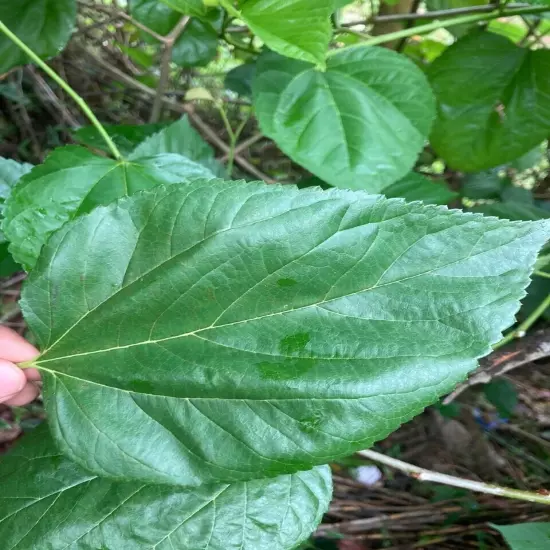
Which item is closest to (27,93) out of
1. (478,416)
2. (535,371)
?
(478,416)

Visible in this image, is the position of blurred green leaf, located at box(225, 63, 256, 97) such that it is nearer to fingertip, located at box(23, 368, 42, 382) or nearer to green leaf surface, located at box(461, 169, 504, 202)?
green leaf surface, located at box(461, 169, 504, 202)

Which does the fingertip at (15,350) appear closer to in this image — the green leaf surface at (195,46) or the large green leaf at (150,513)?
the large green leaf at (150,513)

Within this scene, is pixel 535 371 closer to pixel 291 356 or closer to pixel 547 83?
pixel 547 83

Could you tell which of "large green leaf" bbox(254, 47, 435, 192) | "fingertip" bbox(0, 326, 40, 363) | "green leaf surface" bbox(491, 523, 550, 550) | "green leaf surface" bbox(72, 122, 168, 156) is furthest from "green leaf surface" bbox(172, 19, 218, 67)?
"green leaf surface" bbox(491, 523, 550, 550)

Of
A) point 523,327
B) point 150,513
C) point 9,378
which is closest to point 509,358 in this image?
point 523,327

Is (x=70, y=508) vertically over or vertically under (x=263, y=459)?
under

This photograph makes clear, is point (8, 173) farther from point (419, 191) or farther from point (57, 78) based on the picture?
point (419, 191)

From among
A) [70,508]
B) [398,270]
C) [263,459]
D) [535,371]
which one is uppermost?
[398,270]
